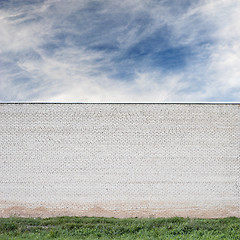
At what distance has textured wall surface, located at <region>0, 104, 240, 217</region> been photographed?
36.1 feet

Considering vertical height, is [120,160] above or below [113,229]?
above

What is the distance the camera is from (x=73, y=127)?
1139 cm

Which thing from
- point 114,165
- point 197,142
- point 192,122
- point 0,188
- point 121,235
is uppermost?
point 192,122

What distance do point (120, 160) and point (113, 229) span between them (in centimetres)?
333

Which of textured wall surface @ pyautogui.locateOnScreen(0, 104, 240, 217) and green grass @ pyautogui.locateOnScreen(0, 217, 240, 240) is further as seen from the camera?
textured wall surface @ pyautogui.locateOnScreen(0, 104, 240, 217)

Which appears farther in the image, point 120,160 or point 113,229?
point 120,160

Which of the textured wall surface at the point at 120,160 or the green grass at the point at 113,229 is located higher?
the textured wall surface at the point at 120,160

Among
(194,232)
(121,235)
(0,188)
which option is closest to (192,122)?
(194,232)

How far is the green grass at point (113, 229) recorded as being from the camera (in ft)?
25.1

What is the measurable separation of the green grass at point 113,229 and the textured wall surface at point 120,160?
4.25ft

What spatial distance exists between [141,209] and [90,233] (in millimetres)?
3330

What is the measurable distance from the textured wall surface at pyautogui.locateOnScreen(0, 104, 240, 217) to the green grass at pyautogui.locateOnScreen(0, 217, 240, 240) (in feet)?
4.25

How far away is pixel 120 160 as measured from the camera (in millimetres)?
11273

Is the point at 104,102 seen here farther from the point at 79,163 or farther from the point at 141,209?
the point at 141,209
